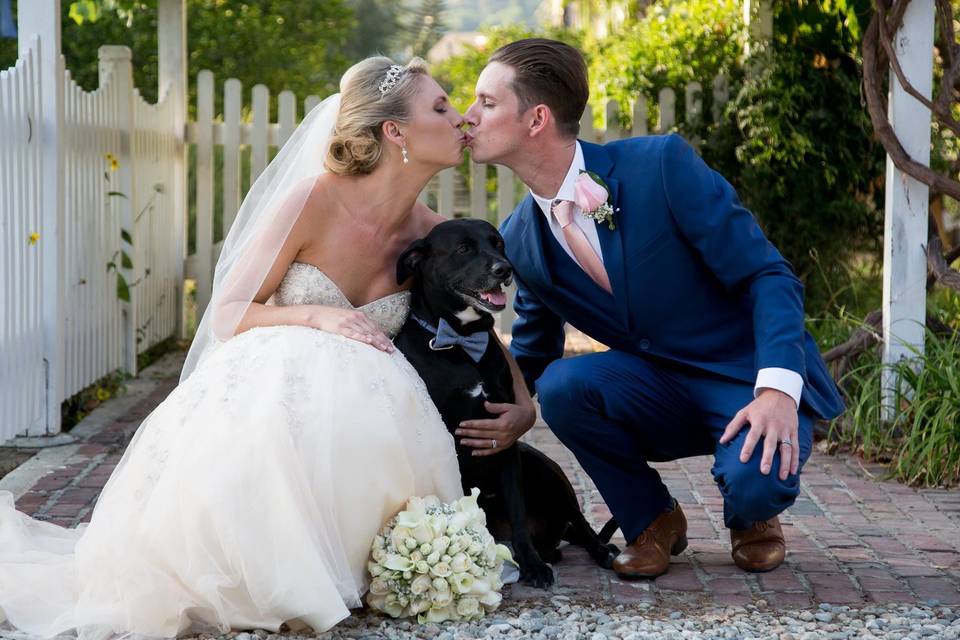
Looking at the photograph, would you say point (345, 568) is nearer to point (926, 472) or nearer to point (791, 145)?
point (926, 472)

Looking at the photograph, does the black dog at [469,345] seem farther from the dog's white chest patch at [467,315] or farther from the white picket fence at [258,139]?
the white picket fence at [258,139]

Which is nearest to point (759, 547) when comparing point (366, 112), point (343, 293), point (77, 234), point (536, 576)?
point (536, 576)

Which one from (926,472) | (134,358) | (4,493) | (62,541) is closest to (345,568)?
(62,541)

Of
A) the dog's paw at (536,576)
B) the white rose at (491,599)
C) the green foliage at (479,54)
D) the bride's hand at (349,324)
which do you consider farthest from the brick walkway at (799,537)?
the green foliage at (479,54)

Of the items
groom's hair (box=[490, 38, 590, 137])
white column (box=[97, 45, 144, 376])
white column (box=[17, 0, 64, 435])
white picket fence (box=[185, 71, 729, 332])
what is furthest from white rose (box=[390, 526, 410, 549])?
white picket fence (box=[185, 71, 729, 332])

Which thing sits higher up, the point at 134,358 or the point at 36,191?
the point at 36,191

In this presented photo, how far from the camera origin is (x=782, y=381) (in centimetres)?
336

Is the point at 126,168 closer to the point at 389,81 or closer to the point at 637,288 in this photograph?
the point at 389,81

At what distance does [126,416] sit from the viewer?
620 centimetres

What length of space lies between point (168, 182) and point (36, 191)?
294 cm

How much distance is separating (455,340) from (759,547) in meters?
1.12

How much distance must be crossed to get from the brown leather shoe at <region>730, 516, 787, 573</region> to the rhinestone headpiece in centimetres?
169

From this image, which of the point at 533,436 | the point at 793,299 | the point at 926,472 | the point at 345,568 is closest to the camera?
the point at 345,568

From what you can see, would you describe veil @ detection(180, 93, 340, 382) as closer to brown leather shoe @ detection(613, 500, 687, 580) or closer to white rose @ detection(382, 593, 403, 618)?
white rose @ detection(382, 593, 403, 618)
